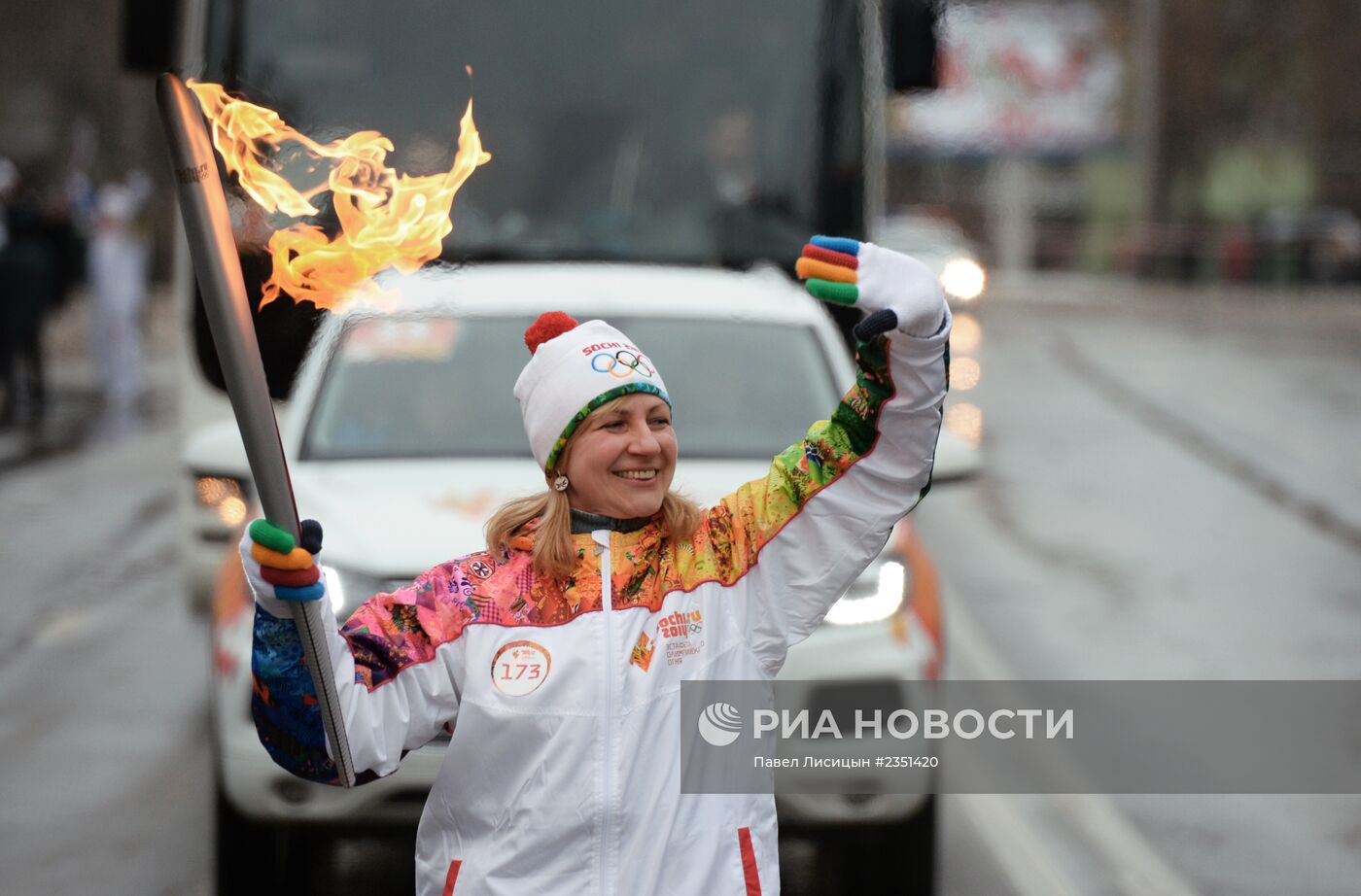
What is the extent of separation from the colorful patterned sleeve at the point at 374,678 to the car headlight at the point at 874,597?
2.20 m

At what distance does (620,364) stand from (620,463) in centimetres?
15

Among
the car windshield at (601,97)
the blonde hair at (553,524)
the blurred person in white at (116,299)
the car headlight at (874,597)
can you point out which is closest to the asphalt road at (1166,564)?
the car headlight at (874,597)

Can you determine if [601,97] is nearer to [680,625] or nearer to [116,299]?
[680,625]

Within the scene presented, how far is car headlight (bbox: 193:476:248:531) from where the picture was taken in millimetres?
5742

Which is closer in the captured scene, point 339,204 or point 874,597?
point 339,204

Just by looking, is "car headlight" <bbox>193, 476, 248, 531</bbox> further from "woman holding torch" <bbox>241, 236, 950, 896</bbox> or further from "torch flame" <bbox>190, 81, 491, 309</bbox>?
"woman holding torch" <bbox>241, 236, 950, 896</bbox>

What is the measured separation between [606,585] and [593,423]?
23 cm

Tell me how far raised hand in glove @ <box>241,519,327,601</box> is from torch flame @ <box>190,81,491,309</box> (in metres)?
0.59

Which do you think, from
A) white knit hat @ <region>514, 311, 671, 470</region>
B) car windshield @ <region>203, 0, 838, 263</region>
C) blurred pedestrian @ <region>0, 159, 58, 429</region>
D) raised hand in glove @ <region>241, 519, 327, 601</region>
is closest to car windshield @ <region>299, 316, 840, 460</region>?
car windshield @ <region>203, 0, 838, 263</region>

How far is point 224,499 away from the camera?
583cm

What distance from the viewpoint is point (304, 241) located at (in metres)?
2.74

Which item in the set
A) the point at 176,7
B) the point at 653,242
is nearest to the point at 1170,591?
the point at 653,242

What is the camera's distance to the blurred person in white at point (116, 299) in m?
18.8

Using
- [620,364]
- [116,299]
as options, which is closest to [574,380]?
[620,364]
